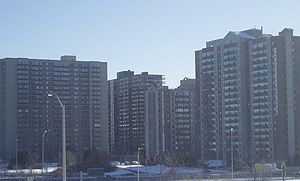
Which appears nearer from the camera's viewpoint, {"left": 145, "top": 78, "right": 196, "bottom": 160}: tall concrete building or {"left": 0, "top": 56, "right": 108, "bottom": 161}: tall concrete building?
{"left": 0, "top": 56, "right": 108, "bottom": 161}: tall concrete building

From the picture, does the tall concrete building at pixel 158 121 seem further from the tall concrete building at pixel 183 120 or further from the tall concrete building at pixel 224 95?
the tall concrete building at pixel 224 95

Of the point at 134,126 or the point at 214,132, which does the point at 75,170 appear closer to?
the point at 214,132

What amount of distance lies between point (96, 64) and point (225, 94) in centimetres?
4560

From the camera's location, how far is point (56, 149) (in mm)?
152750

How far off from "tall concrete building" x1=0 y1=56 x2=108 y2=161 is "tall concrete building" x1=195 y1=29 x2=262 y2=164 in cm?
3105

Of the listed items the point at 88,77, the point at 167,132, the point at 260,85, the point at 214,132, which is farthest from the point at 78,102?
the point at 260,85

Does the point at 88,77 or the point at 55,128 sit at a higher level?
the point at 88,77

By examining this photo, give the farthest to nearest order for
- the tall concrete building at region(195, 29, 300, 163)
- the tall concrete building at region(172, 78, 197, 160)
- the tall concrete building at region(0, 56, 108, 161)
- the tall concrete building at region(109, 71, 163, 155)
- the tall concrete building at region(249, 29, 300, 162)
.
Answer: the tall concrete building at region(109, 71, 163, 155), the tall concrete building at region(172, 78, 197, 160), the tall concrete building at region(0, 56, 108, 161), the tall concrete building at region(195, 29, 300, 163), the tall concrete building at region(249, 29, 300, 162)

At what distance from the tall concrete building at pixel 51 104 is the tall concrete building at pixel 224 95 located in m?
A: 31.1

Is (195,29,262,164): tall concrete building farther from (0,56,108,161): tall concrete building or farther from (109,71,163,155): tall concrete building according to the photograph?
(109,71,163,155): tall concrete building

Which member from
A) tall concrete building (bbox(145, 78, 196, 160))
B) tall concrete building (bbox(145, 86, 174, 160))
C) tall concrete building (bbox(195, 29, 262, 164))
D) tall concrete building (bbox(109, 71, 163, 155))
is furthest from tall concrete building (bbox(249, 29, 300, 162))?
tall concrete building (bbox(109, 71, 163, 155))

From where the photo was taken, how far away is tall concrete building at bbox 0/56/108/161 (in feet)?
493

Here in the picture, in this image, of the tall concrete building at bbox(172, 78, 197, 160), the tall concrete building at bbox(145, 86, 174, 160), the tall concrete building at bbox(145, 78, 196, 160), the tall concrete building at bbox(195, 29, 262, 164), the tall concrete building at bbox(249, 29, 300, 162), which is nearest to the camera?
the tall concrete building at bbox(249, 29, 300, 162)

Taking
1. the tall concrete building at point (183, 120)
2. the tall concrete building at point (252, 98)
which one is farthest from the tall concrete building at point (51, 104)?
the tall concrete building at point (252, 98)
